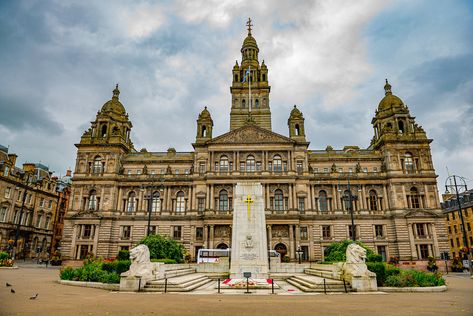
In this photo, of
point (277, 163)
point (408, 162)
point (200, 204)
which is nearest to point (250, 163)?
point (277, 163)

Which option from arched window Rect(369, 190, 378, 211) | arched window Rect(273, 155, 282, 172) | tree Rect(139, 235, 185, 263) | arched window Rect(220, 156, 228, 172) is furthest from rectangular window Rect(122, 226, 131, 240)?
arched window Rect(369, 190, 378, 211)

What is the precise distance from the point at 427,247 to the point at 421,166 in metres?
12.0

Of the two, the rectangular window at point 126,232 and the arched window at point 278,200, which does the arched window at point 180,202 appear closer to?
the rectangular window at point 126,232

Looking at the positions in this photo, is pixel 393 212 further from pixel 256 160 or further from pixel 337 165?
pixel 256 160

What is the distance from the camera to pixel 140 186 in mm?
48594

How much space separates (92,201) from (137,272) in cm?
3636

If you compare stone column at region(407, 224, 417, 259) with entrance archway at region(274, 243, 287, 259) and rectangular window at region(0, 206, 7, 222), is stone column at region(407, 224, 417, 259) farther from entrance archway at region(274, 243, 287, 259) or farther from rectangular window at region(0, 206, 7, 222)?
rectangular window at region(0, 206, 7, 222)

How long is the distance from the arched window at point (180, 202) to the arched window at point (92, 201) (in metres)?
12.8

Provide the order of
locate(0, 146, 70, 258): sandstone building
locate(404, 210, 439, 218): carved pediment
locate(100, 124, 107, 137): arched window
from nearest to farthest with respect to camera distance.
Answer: locate(404, 210, 439, 218): carved pediment < locate(0, 146, 70, 258): sandstone building < locate(100, 124, 107, 137): arched window

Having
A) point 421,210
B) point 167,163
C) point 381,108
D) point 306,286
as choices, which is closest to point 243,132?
point 167,163

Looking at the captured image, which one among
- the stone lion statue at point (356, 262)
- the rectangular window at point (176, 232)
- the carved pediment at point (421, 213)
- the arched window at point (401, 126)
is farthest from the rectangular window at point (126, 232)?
the arched window at point (401, 126)

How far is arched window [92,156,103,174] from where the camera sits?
4975cm

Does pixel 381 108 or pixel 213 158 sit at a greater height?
pixel 381 108

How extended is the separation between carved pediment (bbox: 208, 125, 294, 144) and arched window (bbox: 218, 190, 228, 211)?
8049mm
